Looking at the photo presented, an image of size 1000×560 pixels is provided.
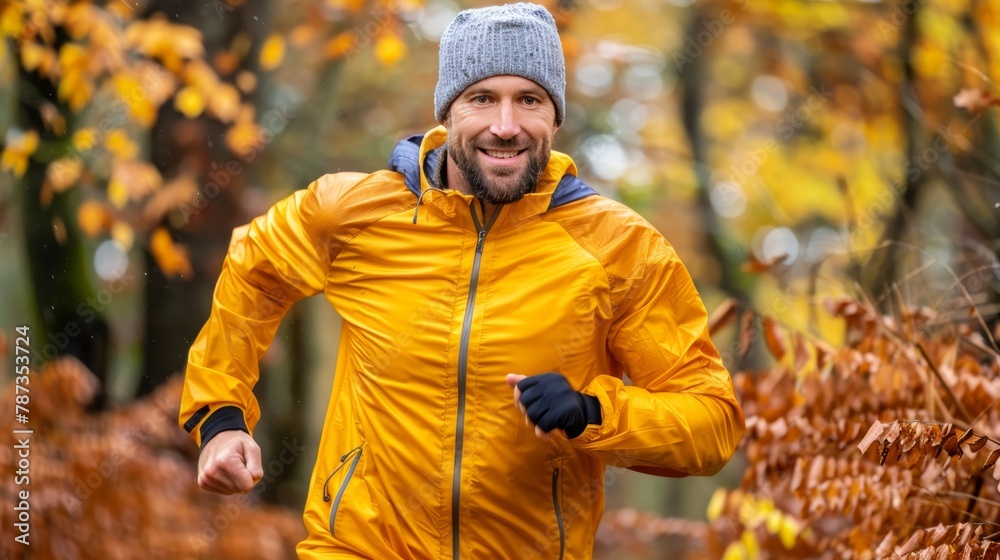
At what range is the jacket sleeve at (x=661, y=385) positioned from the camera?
Result: 3426mm

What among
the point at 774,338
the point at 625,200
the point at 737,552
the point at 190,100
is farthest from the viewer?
the point at 625,200

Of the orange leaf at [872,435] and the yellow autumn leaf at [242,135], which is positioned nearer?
the orange leaf at [872,435]

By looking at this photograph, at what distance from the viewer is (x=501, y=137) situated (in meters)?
3.73

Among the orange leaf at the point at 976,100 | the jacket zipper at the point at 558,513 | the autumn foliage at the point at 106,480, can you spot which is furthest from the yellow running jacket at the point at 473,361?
the autumn foliage at the point at 106,480

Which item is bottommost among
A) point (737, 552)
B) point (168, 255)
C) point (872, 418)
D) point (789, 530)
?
point (737, 552)

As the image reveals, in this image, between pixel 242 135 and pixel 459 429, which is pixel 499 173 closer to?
pixel 459 429

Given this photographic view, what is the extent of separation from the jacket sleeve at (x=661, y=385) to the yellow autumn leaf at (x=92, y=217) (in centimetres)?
637

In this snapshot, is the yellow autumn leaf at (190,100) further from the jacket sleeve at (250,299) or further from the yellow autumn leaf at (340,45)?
the jacket sleeve at (250,299)

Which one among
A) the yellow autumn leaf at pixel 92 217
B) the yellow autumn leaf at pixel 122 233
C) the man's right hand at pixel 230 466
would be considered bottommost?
the yellow autumn leaf at pixel 122 233

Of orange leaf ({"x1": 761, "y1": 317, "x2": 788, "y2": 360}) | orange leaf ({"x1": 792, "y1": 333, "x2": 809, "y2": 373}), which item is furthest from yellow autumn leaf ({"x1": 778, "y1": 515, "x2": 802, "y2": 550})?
orange leaf ({"x1": 792, "y1": 333, "x2": 809, "y2": 373})

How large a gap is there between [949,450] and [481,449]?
1413mm

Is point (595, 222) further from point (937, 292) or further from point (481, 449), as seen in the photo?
point (937, 292)

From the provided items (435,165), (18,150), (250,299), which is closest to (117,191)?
(18,150)

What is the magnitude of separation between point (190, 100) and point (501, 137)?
19.4ft
